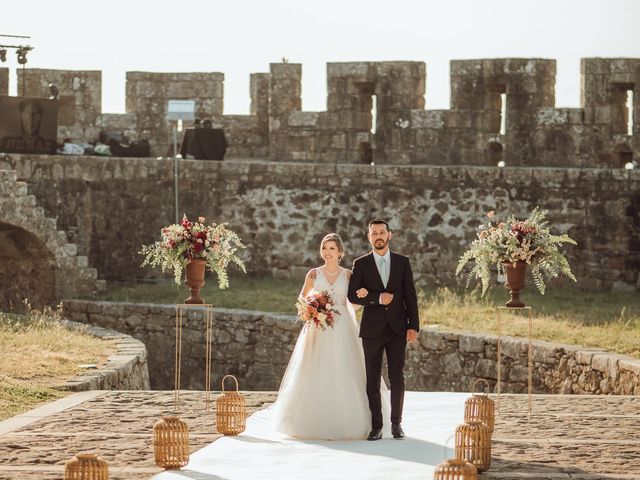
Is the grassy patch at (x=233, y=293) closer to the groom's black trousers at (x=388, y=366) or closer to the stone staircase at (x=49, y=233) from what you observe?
the stone staircase at (x=49, y=233)

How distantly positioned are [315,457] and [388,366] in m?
1.29

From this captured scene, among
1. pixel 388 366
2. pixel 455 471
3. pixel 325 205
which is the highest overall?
pixel 325 205

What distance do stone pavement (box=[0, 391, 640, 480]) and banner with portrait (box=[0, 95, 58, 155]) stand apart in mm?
11099

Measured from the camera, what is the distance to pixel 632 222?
24.0 m

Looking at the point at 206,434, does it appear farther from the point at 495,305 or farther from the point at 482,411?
the point at 495,305

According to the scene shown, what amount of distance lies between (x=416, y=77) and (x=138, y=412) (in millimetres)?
13386

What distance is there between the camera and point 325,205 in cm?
2527

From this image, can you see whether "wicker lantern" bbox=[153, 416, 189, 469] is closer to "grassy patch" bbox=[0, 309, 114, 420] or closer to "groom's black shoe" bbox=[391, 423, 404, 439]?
"groom's black shoe" bbox=[391, 423, 404, 439]

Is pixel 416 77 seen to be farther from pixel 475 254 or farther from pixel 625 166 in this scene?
pixel 475 254

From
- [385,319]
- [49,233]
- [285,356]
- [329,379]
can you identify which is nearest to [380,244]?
[385,319]

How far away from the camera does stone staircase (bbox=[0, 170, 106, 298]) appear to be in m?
23.5

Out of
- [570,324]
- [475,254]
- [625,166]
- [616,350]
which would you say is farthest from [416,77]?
[475,254]

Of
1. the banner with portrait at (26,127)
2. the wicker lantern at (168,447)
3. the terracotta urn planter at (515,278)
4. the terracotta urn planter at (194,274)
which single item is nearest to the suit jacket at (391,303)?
the terracotta urn planter at (515,278)

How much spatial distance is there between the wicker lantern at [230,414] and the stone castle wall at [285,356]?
17.4 feet
